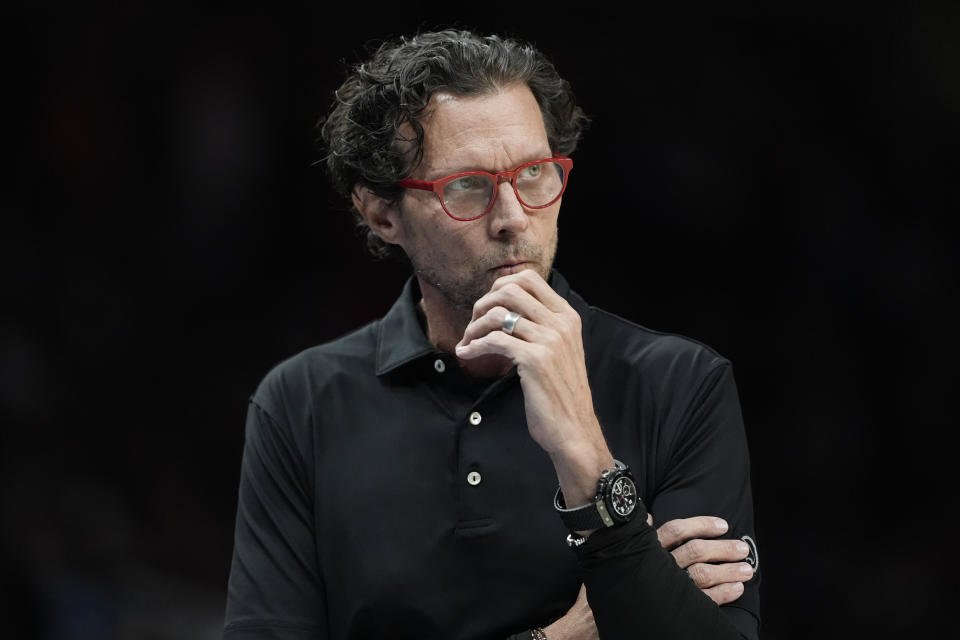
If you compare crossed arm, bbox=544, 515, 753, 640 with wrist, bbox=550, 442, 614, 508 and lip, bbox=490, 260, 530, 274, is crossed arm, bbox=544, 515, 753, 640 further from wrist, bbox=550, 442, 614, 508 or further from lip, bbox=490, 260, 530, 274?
lip, bbox=490, 260, 530, 274

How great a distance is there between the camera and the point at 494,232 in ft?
6.56

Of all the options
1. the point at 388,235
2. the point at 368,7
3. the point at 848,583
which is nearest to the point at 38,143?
the point at 368,7

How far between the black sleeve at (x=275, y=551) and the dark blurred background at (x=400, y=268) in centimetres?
195

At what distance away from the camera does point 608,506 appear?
5.53ft

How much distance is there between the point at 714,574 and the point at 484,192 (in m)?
0.75

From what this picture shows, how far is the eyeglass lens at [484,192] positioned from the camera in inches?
79.4

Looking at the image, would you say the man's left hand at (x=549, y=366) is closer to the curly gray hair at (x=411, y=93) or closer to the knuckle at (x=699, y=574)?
the knuckle at (x=699, y=574)

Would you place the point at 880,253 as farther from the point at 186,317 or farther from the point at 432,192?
the point at 186,317

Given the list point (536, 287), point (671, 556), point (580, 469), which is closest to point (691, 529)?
point (671, 556)

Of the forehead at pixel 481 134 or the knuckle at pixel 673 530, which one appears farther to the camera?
the forehead at pixel 481 134

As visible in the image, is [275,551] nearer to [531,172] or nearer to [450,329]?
[450,329]

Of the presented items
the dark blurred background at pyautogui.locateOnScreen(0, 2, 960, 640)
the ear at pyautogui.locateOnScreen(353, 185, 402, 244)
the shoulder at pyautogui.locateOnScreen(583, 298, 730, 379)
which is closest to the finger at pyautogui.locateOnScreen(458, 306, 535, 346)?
the shoulder at pyautogui.locateOnScreen(583, 298, 730, 379)

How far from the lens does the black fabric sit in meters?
1.93

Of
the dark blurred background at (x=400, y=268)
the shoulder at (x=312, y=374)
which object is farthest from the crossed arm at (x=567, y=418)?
the dark blurred background at (x=400, y=268)
